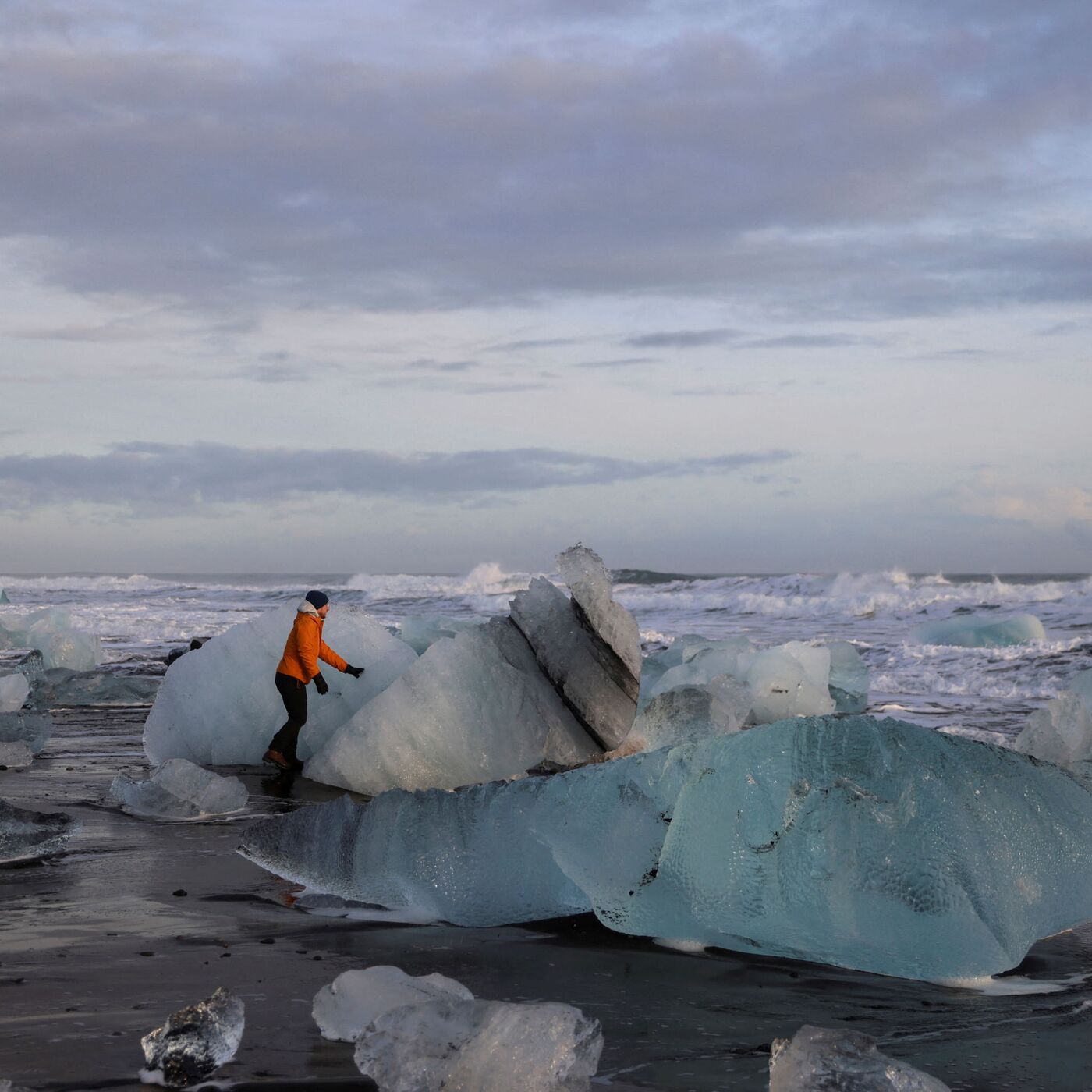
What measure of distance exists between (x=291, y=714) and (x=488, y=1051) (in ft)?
21.0

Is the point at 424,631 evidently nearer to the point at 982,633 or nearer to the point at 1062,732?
the point at 1062,732

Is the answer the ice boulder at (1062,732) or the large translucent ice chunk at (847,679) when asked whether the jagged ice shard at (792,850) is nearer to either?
the ice boulder at (1062,732)

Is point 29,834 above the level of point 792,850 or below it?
below

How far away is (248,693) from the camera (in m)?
9.72

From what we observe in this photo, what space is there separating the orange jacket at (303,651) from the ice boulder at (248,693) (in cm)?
51

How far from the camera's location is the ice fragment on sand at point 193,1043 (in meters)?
3.07

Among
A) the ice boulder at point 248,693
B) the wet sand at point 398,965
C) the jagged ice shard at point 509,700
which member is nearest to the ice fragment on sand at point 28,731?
the ice boulder at point 248,693

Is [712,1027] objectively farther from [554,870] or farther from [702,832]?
[554,870]

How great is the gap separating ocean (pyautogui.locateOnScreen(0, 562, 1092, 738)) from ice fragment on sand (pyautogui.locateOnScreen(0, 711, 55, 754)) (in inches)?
106

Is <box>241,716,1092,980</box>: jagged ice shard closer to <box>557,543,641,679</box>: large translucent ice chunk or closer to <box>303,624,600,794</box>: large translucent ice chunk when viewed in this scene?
<box>303,624,600,794</box>: large translucent ice chunk

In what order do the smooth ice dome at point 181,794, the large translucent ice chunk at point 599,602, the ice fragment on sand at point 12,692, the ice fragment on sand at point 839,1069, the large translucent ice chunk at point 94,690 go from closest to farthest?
1. the ice fragment on sand at point 839,1069
2. the smooth ice dome at point 181,794
3. the large translucent ice chunk at point 599,602
4. the ice fragment on sand at point 12,692
5. the large translucent ice chunk at point 94,690

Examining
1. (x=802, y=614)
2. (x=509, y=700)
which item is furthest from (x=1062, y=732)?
(x=802, y=614)

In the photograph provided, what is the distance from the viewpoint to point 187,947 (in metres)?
4.31

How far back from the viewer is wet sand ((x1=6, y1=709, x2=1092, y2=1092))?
3.23m
